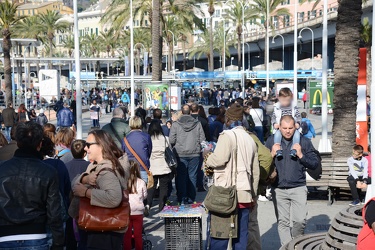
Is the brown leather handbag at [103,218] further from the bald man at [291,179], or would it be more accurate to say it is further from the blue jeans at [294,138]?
the blue jeans at [294,138]

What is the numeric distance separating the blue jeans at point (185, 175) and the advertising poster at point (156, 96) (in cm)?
1675

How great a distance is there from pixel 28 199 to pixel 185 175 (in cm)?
760

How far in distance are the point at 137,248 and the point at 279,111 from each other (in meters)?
4.94

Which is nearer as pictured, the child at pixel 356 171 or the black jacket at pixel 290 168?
the black jacket at pixel 290 168

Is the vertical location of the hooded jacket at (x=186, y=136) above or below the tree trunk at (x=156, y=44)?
below

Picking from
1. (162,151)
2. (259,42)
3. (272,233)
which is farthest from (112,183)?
(259,42)

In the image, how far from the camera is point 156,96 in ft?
99.1

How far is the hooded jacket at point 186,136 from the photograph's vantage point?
13047 mm

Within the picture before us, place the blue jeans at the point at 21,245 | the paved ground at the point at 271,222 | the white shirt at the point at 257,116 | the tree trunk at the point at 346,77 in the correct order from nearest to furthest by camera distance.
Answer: the blue jeans at the point at 21,245 → the paved ground at the point at 271,222 → the tree trunk at the point at 346,77 → the white shirt at the point at 257,116

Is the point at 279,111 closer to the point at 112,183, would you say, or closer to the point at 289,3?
the point at 112,183

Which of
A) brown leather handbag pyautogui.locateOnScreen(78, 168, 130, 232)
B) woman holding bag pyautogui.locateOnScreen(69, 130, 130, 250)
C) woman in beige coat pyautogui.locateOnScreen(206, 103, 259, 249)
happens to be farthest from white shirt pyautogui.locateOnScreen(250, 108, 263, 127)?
brown leather handbag pyautogui.locateOnScreen(78, 168, 130, 232)

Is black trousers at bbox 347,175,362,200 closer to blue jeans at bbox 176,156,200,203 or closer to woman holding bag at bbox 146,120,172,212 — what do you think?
blue jeans at bbox 176,156,200,203

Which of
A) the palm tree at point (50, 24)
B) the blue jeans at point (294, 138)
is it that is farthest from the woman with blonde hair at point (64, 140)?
the palm tree at point (50, 24)

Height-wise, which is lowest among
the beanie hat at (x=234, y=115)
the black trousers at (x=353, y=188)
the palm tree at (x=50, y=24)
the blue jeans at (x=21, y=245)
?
the black trousers at (x=353, y=188)
